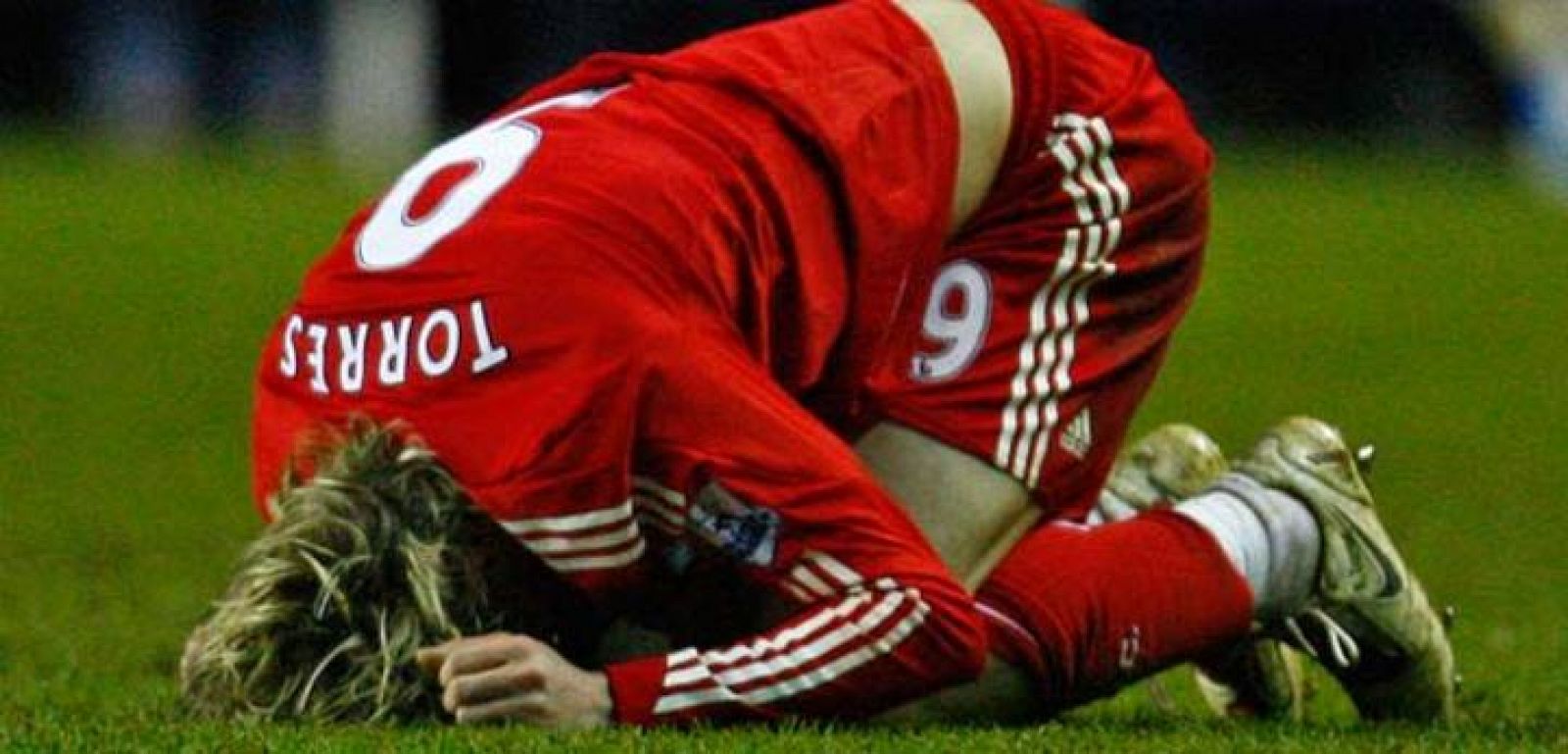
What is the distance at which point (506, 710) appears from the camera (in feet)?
14.0

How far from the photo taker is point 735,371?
430 cm

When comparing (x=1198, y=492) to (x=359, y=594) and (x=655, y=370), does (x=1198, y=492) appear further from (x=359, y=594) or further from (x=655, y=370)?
(x=359, y=594)

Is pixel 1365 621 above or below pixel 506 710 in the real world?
below

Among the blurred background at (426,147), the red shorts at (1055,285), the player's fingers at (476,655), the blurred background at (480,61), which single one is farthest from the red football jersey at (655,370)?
the blurred background at (480,61)

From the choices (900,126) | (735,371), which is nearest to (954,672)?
(735,371)

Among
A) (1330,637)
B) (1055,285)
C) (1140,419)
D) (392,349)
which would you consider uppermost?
(392,349)

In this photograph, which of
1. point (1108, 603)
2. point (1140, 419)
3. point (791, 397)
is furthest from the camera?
point (1140, 419)

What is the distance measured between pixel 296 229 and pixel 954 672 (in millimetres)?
11267

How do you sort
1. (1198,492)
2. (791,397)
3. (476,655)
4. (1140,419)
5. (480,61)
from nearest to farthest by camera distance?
1. (476,655)
2. (791,397)
3. (1198,492)
4. (1140,419)
5. (480,61)

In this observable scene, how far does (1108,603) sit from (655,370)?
0.76 metres

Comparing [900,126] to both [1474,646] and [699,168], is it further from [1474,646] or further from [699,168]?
[1474,646]

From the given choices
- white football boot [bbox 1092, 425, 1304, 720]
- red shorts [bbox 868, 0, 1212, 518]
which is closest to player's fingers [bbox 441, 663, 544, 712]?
red shorts [bbox 868, 0, 1212, 518]

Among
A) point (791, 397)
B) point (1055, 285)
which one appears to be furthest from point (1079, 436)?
point (791, 397)

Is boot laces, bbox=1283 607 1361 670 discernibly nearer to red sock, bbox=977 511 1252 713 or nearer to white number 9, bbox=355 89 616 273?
red sock, bbox=977 511 1252 713
